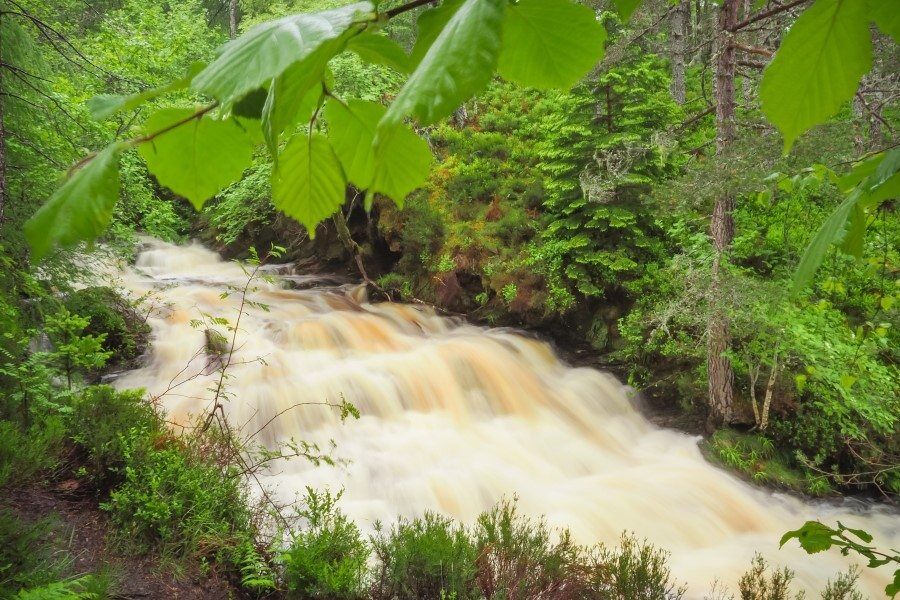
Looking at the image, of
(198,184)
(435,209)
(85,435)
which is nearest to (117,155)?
(198,184)

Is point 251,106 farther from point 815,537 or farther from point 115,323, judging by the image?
point 115,323

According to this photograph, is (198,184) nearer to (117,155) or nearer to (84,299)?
(117,155)

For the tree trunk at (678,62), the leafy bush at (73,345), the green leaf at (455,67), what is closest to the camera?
the green leaf at (455,67)

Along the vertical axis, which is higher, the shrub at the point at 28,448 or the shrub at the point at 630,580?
the shrub at the point at 28,448

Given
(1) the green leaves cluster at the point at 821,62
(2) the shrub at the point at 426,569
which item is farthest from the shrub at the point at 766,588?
(1) the green leaves cluster at the point at 821,62

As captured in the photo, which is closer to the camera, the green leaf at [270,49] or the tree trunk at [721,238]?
the green leaf at [270,49]

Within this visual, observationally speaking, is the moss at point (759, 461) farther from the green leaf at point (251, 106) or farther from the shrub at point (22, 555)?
the green leaf at point (251, 106)

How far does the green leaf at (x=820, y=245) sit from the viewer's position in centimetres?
50

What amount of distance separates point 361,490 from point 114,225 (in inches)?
162

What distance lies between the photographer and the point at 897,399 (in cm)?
539

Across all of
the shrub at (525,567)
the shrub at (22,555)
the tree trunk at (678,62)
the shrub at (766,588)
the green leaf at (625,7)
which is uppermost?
the tree trunk at (678,62)

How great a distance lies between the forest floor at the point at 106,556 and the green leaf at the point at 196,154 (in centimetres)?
368

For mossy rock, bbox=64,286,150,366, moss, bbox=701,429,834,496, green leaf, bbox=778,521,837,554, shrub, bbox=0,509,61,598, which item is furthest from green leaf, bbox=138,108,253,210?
mossy rock, bbox=64,286,150,366

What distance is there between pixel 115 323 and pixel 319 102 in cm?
747
